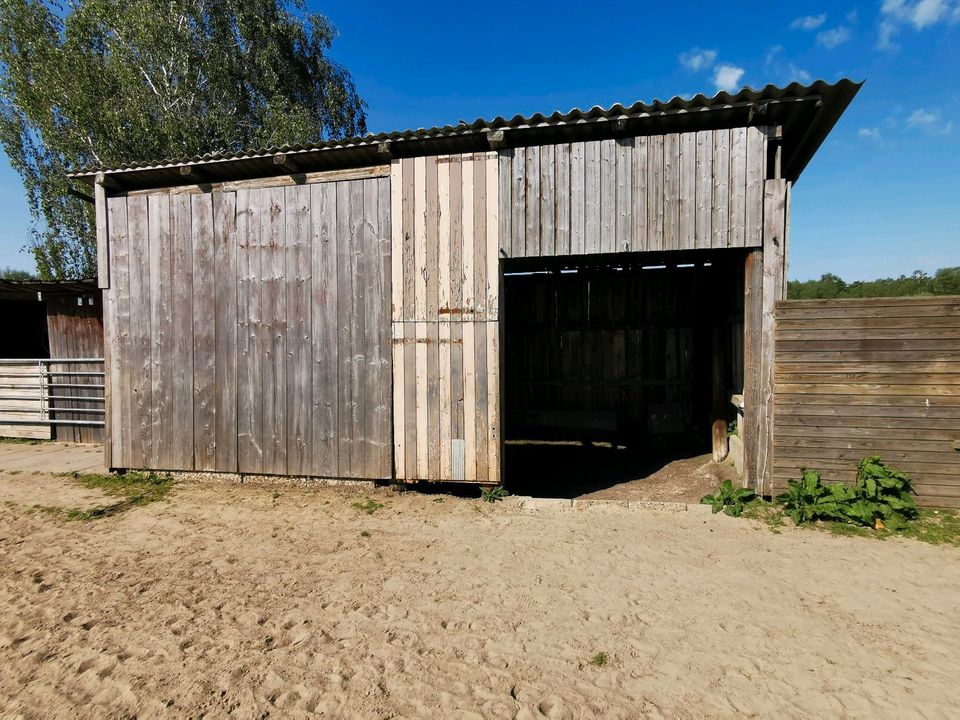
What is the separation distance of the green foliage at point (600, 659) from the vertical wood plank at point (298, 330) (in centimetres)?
436

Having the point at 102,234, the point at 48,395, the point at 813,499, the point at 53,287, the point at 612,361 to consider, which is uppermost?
the point at 102,234

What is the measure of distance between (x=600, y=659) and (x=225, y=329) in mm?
5774

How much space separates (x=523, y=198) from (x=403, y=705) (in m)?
4.81

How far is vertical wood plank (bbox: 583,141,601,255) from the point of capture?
208 inches

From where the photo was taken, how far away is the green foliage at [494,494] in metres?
5.57

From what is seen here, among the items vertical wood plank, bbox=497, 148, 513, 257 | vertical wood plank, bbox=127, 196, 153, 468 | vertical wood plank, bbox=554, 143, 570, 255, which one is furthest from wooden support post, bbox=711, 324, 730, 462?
vertical wood plank, bbox=127, 196, 153, 468

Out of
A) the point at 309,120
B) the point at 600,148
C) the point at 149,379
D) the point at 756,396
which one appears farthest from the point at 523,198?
the point at 309,120

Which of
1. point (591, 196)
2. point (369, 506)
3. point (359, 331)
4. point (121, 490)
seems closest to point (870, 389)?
point (591, 196)

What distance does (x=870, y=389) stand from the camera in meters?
4.85

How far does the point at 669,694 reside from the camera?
2.44 m

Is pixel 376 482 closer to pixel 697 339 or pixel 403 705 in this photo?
pixel 403 705

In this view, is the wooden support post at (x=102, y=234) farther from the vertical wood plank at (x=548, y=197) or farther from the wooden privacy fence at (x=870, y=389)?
the wooden privacy fence at (x=870, y=389)

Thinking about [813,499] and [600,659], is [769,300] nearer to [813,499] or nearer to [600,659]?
[813,499]

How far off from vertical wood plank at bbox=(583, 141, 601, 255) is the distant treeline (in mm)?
31889
